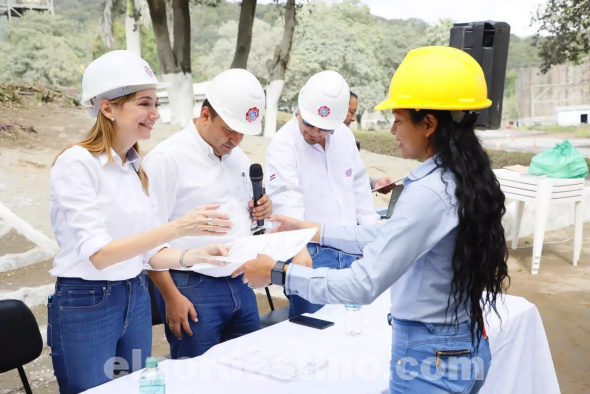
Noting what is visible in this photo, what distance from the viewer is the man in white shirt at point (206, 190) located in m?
2.24

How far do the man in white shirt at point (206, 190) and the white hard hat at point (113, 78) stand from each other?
12.5 inches

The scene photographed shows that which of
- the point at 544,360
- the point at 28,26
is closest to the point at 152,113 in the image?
the point at 544,360

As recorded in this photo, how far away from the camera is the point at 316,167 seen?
2.97 meters

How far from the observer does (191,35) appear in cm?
980

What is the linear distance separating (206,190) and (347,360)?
78cm

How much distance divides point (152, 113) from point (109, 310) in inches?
24.7

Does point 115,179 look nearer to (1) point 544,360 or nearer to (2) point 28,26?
(1) point 544,360

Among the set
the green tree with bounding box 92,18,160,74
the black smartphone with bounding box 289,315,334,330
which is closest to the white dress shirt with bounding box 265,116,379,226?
the black smartphone with bounding box 289,315,334,330

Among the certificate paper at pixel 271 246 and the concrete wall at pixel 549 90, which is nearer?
the certificate paper at pixel 271 246

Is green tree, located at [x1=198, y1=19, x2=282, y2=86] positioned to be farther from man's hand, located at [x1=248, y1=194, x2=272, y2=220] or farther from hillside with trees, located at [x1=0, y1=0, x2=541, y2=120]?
man's hand, located at [x1=248, y1=194, x2=272, y2=220]

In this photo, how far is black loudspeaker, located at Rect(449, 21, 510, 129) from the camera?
522 cm

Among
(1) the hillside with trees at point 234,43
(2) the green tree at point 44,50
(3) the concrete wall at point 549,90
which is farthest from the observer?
(3) the concrete wall at point 549,90

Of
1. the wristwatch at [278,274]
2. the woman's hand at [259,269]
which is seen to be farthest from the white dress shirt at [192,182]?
the wristwatch at [278,274]

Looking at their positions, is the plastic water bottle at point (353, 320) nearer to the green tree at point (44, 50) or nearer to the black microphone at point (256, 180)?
the black microphone at point (256, 180)
